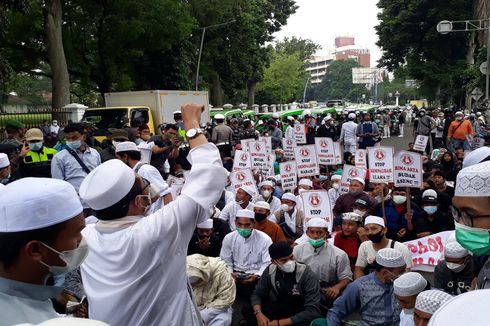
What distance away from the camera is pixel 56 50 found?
18.0 meters

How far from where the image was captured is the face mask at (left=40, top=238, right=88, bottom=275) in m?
1.63

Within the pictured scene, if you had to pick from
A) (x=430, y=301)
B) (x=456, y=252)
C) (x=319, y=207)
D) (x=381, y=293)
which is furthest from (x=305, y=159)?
(x=430, y=301)

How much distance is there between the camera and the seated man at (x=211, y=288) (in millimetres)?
4723

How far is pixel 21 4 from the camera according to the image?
14656 millimetres

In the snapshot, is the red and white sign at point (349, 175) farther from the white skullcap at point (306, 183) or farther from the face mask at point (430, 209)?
the face mask at point (430, 209)

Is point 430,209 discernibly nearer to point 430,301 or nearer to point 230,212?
point 230,212

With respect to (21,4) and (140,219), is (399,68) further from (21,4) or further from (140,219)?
(140,219)

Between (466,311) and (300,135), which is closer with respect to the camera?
(466,311)

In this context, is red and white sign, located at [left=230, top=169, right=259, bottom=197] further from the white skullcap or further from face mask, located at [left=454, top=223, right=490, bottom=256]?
face mask, located at [left=454, top=223, right=490, bottom=256]

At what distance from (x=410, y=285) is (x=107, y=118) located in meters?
11.7

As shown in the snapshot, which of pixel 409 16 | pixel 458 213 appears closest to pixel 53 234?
pixel 458 213

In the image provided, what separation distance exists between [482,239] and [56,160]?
4821 mm

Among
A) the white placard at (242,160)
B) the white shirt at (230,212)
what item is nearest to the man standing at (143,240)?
the white shirt at (230,212)

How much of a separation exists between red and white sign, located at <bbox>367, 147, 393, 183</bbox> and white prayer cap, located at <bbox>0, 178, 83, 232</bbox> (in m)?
6.57
